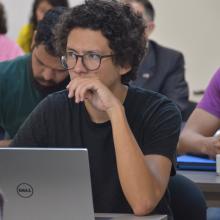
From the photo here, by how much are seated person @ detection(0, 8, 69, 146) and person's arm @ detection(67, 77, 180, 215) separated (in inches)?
30.6

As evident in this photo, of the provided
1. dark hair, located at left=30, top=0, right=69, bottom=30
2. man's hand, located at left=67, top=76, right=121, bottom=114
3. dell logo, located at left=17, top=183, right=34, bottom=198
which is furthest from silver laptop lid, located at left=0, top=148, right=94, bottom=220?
dark hair, located at left=30, top=0, right=69, bottom=30

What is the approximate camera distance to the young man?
192 cm

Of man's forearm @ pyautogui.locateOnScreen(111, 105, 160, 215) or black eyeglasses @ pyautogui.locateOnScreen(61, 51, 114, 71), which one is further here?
black eyeglasses @ pyautogui.locateOnScreen(61, 51, 114, 71)

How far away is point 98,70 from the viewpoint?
6.77 feet

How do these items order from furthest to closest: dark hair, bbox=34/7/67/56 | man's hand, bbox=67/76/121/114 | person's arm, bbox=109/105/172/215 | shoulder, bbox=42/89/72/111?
dark hair, bbox=34/7/67/56, shoulder, bbox=42/89/72/111, man's hand, bbox=67/76/121/114, person's arm, bbox=109/105/172/215

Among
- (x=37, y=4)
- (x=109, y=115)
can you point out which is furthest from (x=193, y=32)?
(x=109, y=115)

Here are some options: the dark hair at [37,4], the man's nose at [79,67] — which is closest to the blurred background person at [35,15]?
the dark hair at [37,4]

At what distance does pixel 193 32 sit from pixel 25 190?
12.4ft

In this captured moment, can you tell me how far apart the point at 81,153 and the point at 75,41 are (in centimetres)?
58

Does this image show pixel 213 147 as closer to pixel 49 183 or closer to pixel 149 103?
pixel 149 103

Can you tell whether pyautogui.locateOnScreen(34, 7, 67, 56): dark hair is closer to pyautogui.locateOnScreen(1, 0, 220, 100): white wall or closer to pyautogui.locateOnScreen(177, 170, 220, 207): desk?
pyautogui.locateOnScreen(177, 170, 220, 207): desk

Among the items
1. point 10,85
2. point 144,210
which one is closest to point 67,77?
point 10,85

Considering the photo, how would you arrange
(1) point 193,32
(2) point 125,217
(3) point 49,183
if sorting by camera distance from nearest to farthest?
(3) point 49,183, (2) point 125,217, (1) point 193,32

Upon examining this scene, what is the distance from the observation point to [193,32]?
5.25 meters
